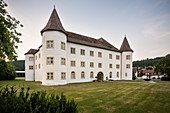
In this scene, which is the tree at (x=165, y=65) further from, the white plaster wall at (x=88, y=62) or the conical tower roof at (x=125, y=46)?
the white plaster wall at (x=88, y=62)

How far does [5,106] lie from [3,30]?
4.42m

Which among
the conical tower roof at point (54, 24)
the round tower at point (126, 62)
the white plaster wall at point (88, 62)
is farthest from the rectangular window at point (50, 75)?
the round tower at point (126, 62)

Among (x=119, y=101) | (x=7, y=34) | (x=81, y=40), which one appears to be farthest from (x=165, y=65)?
(x=7, y=34)

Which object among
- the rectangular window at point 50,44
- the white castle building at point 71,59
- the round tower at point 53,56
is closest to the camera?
the round tower at point 53,56

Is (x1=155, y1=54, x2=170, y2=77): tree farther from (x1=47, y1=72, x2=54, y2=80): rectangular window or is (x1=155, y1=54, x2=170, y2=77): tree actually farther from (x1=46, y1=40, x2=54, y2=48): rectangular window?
(x1=46, y1=40, x2=54, y2=48): rectangular window

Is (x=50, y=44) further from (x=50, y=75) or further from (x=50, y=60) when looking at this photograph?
(x=50, y=75)

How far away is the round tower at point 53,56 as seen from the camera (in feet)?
69.3

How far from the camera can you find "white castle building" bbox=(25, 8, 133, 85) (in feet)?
70.8

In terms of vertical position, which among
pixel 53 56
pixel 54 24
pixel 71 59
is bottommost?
pixel 71 59

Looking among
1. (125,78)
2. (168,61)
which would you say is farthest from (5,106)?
(168,61)

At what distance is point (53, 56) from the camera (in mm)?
21547

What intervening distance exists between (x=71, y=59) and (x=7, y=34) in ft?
66.9

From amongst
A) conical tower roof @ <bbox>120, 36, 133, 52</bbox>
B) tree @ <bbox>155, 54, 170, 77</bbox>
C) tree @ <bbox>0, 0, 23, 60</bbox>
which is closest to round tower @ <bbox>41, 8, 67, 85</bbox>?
tree @ <bbox>0, 0, 23, 60</bbox>

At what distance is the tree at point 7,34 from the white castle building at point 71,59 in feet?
50.9
